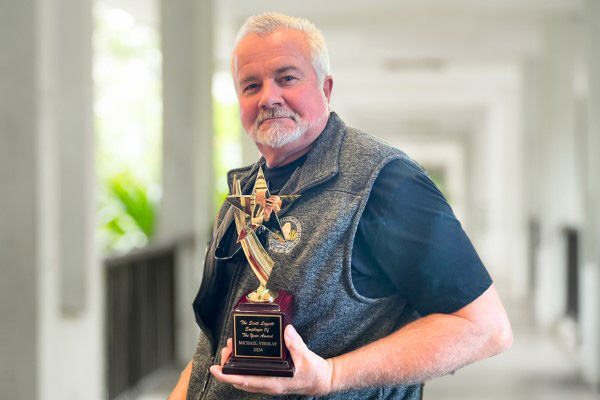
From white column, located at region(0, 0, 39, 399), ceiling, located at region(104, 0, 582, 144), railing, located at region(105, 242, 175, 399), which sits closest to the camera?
white column, located at region(0, 0, 39, 399)

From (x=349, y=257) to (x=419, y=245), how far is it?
4.0 inches

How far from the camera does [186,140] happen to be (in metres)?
6.13

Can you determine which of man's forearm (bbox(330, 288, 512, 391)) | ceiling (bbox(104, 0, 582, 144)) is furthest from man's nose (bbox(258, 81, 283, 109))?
ceiling (bbox(104, 0, 582, 144))

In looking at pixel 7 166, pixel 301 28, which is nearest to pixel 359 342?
pixel 301 28

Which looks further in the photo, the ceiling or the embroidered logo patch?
the ceiling

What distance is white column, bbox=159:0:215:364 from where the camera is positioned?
19.9 feet

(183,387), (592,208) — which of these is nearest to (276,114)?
(183,387)

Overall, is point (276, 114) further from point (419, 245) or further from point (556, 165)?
point (556, 165)

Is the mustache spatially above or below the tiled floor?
above

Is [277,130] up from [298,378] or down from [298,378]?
up

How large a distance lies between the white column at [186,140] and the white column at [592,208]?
2.74 meters

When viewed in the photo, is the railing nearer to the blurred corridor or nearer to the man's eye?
the blurred corridor

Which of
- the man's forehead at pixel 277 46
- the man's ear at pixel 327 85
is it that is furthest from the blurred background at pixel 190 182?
the man's forehead at pixel 277 46

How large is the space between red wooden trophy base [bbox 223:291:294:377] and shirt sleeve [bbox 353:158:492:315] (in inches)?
5.8
